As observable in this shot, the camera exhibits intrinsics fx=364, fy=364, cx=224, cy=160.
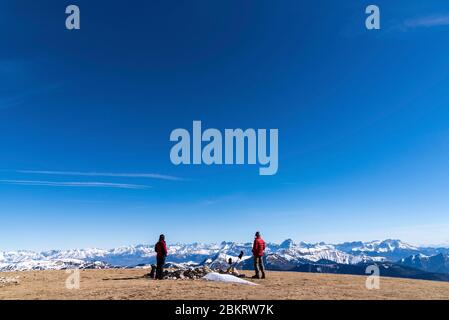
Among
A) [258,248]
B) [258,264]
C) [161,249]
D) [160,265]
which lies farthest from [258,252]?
[160,265]

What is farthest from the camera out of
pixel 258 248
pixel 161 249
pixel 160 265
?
pixel 258 248

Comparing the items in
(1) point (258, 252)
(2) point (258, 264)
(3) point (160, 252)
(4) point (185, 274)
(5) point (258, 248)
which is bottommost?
(4) point (185, 274)

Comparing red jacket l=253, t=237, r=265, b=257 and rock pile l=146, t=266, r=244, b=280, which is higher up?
red jacket l=253, t=237, r=265, b=257

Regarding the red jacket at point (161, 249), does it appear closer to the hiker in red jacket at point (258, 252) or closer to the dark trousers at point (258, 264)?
the hiker in red jacket at point (258, 252)

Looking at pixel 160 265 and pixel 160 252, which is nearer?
pixel 160 252

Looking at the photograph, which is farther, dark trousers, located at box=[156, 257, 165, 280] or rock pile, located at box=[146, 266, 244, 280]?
rock pile, located at box=[146, 266, 244, 280]

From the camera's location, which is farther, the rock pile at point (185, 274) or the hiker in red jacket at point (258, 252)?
the hiker in red jacket at point (258, 252)

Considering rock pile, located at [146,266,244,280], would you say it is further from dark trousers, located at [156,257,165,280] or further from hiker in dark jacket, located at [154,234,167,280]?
hiker in dark jacket, located at [154,234,167,280]

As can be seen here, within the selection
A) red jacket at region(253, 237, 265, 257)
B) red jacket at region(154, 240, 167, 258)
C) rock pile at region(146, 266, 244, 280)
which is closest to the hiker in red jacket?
red jacket at region(253, 237, 265, 257)

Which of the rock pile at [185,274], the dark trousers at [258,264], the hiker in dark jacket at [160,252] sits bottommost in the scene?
the rock pile at [185,274]

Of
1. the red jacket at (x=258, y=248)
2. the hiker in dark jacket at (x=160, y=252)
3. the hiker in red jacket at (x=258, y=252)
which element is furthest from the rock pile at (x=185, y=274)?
the red jacket at (x=258, y=248)

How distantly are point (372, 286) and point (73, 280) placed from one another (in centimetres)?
2396

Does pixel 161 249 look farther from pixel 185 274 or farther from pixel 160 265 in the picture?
pixel 185 274

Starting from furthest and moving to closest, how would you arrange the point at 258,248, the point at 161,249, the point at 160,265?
the point at 258,248
the point at 160,265
the point at 161,249
